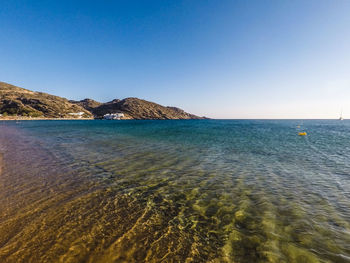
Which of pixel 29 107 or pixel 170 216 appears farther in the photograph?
pixel 29 107

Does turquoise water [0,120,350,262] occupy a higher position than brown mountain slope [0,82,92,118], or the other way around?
brown mountain slope [0,82,92,118]

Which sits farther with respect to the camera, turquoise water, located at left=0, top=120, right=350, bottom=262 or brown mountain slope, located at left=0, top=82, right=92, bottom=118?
brown mountain slope, located at left=0, top=82, right=92, bottom=118

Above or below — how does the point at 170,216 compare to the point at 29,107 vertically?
below

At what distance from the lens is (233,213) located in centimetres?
718

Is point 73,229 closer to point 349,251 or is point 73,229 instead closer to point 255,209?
point 255,209

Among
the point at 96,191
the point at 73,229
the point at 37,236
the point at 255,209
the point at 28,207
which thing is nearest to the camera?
the point at 37,236

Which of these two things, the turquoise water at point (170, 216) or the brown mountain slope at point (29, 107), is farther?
the brown mountain slope at point (29, 107)

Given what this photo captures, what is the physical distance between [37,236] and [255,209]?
8.33m

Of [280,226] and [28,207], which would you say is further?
[28,207]

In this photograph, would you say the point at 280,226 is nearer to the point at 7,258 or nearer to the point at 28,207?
the point at 7,258

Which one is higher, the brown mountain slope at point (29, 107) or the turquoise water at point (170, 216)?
the brown mountain slope at point (29, 107)

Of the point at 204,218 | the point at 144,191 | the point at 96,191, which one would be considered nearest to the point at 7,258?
the point at 96,191

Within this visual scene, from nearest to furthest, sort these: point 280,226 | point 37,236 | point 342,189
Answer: point 37,236 < point 280,226 < point 342,189

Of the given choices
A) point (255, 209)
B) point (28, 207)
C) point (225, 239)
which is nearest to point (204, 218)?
point (225, 239)
